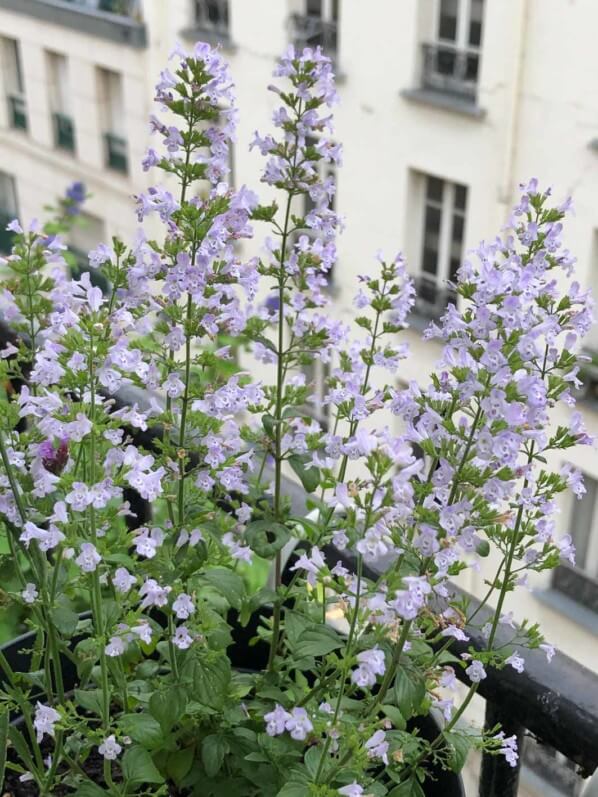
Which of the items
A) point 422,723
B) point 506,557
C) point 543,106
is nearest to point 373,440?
point 506,557

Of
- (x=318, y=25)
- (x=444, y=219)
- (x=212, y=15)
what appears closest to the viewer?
(x=444, y=219)

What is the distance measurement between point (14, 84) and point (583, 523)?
7057mm

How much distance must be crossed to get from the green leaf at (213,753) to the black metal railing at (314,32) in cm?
609

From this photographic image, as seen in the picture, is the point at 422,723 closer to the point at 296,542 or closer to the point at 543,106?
the point at 296,542

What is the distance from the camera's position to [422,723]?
1005 millimetres

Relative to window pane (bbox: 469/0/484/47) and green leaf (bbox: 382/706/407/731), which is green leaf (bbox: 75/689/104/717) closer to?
green leaf (bbox: 382/706/407/731)

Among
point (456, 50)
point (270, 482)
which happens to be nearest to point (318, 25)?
point (456, 50)

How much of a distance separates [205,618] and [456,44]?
547 centimetres

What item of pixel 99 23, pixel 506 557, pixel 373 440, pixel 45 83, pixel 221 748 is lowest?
pixel 45 83

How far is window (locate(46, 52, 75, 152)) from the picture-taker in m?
9.22

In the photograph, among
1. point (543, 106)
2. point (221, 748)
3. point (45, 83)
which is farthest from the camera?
point (45, 83)

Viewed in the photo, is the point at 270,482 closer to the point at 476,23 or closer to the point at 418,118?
the point at 476,23

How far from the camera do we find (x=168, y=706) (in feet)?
3.06

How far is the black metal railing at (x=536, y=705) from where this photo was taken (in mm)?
826
